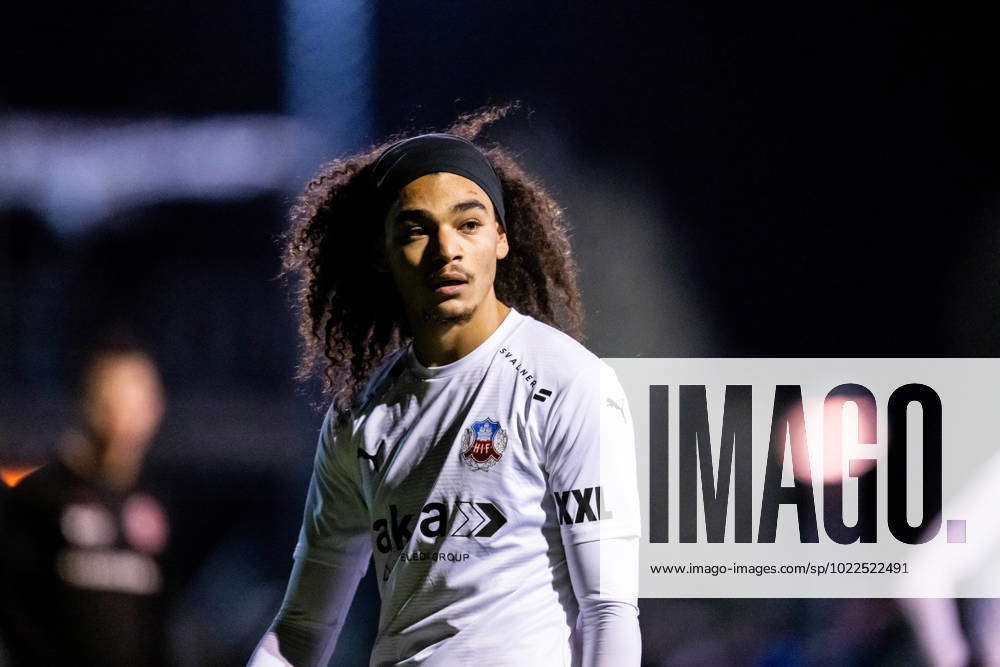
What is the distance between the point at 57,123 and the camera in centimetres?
254

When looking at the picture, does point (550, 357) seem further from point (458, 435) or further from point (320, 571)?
point (320, 571)

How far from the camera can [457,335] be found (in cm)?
216

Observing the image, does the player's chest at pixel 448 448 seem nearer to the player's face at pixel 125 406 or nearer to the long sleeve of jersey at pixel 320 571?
the long sleeve of jersey at pixel 320 571

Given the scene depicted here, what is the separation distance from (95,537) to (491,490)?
1.14m

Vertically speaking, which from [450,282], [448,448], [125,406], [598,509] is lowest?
[598,509]

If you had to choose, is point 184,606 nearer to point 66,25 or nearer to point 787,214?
point 66,25

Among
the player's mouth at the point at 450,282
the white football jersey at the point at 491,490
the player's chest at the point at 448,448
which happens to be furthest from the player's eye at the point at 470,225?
the player's chest at the point at 448,448

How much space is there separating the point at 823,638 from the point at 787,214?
103 centimetres

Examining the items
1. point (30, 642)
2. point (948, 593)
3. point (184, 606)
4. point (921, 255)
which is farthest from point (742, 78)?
point (30, 642)

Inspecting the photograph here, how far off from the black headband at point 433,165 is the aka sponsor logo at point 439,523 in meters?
0.64

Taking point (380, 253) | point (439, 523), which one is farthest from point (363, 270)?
point (439, 523)

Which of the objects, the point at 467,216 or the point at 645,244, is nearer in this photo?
the point at 467,216

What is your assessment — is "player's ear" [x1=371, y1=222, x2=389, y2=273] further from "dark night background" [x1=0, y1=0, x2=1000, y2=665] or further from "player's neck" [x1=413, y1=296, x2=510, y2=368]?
"dark night background" [x1=0, y1=0, x2=1000, y2=665]

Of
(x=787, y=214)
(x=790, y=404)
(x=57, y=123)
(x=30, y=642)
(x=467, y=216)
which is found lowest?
(x=30, y=642)
